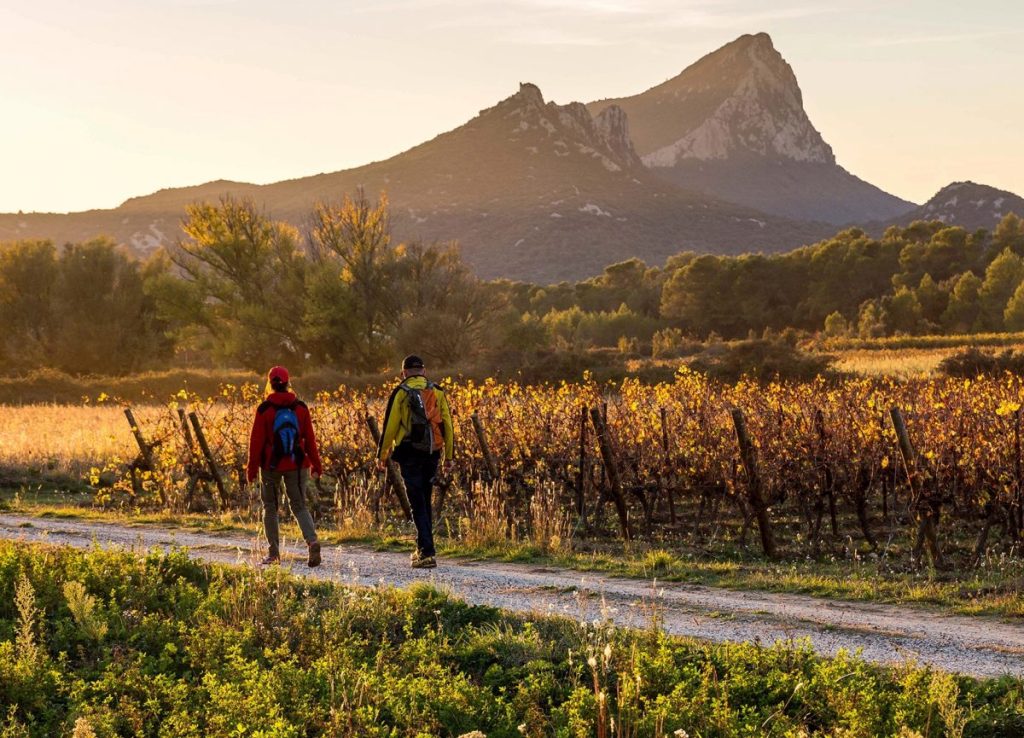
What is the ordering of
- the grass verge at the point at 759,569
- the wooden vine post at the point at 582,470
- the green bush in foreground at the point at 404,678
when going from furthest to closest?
the wooden vine post at the point at 582,470, the grass verge at the point at 759,569, the green bush in foreground at the point at 404,678

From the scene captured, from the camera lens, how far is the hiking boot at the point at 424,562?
1297cm

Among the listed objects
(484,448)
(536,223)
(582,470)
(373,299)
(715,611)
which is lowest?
(715,611)

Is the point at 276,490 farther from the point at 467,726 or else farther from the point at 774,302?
the point at 774,302

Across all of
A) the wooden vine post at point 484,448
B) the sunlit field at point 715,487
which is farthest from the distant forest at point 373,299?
the wooden vine post at point 484,448

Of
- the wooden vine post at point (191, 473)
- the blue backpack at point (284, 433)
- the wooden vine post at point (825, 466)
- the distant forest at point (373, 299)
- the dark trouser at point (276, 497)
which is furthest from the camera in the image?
the distant forest at point (373, 299)

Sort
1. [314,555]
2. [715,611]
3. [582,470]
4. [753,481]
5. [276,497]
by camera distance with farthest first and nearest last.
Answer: [582,470], [753,481], [314,555], [276,497], [715,611]

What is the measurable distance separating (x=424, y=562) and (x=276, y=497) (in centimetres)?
191

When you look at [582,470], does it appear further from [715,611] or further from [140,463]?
[140,463]

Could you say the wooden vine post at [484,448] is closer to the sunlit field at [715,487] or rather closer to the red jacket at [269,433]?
the sunlit field at [715,487]

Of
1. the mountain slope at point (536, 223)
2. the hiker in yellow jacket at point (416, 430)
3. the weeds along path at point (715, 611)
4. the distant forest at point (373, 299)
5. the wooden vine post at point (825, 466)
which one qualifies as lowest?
the weeds along path at point (715, 611)

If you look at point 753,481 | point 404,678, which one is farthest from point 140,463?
point 404,678

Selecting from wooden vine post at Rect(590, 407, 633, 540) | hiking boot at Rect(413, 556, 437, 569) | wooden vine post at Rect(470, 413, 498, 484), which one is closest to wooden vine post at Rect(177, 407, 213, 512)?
wooden vine post at Rect(470, 413, 498, 484)

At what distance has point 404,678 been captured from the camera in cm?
785

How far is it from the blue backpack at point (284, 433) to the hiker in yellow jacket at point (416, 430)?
978 millimetres
